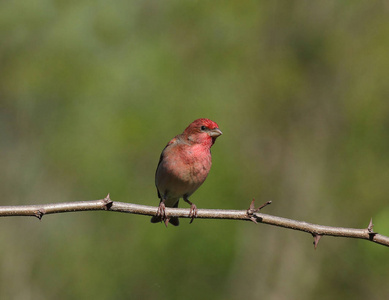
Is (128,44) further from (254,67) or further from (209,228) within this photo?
(209,228)

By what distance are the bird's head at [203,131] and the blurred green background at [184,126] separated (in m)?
6.06

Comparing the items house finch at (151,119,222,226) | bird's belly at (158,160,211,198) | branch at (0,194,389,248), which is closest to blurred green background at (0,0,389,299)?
bird's belly at (158,160,211,198)

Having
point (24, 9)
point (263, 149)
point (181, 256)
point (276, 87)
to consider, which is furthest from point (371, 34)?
point (24, 9)

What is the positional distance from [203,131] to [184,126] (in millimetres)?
8376

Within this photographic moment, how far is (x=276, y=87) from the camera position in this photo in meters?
17.0

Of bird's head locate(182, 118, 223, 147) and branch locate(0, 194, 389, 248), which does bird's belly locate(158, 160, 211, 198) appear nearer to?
bird's head locate(182, 118, 223, 147)

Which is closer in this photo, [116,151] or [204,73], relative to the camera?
[116,151]

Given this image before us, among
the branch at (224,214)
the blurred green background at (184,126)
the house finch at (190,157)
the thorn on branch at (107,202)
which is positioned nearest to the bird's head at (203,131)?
the house finch at (190,157)

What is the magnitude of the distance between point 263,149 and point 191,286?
484cm

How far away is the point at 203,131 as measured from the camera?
23.5 ft

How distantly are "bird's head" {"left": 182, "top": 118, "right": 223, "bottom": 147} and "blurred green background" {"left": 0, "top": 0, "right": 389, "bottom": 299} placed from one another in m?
6.06

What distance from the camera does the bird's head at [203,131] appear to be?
7.14m

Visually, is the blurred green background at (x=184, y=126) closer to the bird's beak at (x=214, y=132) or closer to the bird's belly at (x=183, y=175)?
the bird's belly at (x=183, y=175)

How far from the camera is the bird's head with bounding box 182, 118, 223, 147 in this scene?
714 cm
